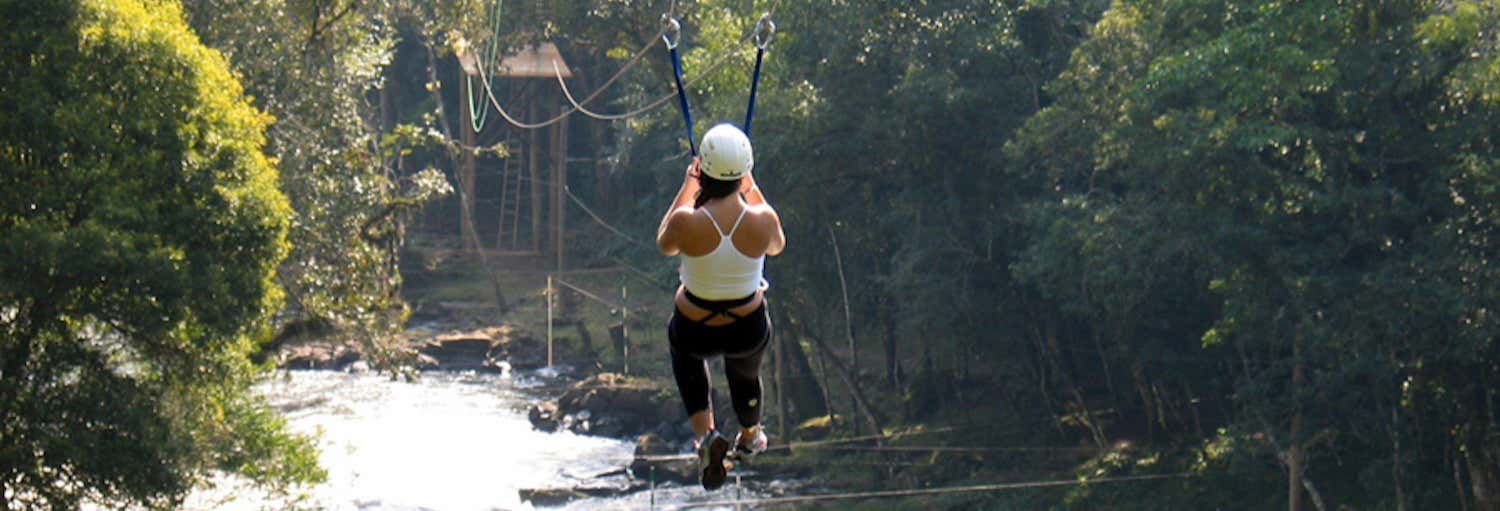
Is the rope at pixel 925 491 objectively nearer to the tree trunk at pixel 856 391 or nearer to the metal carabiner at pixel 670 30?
the tree trunk at pixel 856 391

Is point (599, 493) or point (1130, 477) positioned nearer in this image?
point (1130, 477)

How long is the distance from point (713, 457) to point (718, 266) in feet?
2.82

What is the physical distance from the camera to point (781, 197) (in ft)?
80.3

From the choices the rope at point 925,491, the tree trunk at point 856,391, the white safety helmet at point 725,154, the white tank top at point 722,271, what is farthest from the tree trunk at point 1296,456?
the white safety helmet at point 725,154

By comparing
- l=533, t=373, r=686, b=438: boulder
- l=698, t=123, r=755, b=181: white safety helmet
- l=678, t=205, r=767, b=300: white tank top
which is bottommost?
l=533, t=373, r=686, b=438: boulder

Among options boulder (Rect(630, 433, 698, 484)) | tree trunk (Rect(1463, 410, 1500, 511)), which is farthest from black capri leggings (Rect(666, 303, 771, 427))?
boulder (Rect(630, 433, 698, 484))

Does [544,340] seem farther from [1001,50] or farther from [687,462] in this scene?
[1001,50]

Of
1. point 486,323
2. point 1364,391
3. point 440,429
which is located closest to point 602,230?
point 486,323

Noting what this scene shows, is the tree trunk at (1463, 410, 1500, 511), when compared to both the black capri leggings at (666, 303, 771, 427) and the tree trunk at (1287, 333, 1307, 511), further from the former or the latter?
the black capri leggings at (666, 303, 771, 427)

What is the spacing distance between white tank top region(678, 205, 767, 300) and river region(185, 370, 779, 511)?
1594 centimetres

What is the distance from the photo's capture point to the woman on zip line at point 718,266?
244 inches

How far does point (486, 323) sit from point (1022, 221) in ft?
64.7

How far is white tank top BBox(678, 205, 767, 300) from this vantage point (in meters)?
6.30

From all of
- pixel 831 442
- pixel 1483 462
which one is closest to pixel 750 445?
pixel 1483 462
